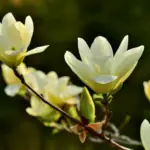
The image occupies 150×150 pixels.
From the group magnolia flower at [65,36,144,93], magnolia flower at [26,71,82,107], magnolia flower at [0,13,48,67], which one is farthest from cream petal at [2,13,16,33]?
magnolia flower at [26,71,82,107]

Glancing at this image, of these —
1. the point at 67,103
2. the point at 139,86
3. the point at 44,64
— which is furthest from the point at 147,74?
the point at 67,103

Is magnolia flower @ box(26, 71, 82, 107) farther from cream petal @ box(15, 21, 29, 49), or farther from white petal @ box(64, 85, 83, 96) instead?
cream petal @ box(15, 21, 29, 49)

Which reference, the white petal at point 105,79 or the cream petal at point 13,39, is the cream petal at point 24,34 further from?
the white petal at point 105,79

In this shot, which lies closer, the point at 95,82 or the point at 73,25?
the point at 95,82

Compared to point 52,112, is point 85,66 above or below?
above

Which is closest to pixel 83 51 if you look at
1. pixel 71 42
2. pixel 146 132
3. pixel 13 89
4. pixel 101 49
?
pixel 101 49

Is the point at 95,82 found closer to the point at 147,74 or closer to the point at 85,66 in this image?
the point at 85,66
